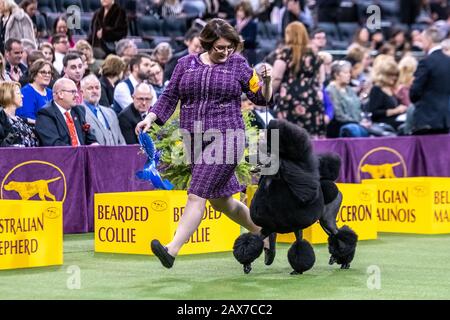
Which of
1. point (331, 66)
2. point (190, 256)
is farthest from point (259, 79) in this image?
point (331, 66)

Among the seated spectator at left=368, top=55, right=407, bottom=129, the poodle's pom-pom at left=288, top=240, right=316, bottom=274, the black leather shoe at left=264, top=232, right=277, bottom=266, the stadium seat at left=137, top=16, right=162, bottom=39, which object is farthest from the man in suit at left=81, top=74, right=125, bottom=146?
the stadium seat at left=137, top=16, right=162, bottom=39

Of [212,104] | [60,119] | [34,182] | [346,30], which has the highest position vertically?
[346,30]

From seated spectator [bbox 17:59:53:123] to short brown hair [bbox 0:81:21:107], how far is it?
0.53 metres

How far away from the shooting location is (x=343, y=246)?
7.06m

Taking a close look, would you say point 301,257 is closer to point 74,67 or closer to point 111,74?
point 74,67

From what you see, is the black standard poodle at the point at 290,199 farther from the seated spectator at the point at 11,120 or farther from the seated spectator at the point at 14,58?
the seated spectator at the point at 14,58

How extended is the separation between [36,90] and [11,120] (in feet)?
2.50

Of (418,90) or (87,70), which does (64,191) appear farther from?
(418,90)

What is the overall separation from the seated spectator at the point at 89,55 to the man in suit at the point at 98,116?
118 centimetres

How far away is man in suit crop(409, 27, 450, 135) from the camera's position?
11594mm

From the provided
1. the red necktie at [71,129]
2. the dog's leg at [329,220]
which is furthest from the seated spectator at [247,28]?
the dog's leg at [329,220]

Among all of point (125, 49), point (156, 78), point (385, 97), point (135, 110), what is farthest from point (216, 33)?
point (385, 97)

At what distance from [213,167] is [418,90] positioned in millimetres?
5551

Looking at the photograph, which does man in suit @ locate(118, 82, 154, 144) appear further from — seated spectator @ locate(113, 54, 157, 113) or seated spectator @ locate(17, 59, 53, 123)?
seated spectator @ locate(17, 59, 53, 123)
